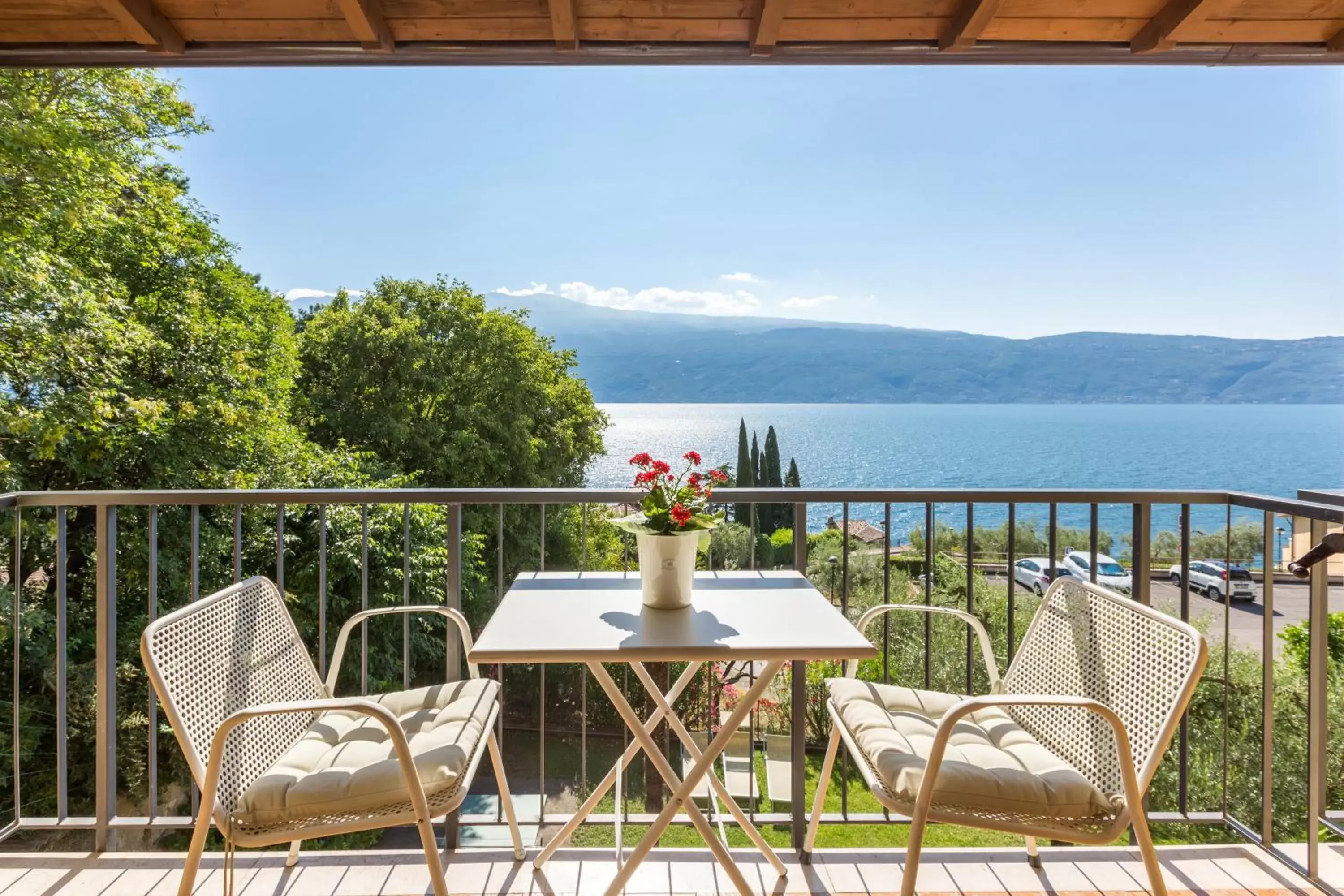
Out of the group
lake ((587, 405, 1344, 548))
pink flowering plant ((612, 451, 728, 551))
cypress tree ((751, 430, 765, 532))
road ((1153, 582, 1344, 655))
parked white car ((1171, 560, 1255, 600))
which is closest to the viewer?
pink flowering plant ((612, 451, 728, 551))

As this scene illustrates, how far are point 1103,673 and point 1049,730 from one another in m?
0.22

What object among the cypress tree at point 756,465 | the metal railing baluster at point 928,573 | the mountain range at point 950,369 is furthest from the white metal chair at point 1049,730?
the mountain range at point 950,369

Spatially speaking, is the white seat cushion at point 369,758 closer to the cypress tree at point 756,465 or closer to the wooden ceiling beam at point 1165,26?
the wooden ceiling beam at point 1165,26

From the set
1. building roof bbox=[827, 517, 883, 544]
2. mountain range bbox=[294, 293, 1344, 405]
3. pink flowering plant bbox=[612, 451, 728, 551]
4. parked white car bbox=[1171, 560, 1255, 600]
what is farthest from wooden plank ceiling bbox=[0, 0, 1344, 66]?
mountain range bbox=[294, 293, 1344, 405]

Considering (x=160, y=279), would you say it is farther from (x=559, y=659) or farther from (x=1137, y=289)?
(x=1137, y=289)

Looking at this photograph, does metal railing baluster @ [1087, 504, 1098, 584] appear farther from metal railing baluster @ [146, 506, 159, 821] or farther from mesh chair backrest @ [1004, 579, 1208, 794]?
metal railing baluster @ [146, 506, 159, 821]

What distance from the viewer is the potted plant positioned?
1805 millimetres

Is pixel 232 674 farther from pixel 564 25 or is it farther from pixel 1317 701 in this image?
pixel 1317 701

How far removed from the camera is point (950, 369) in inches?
1463

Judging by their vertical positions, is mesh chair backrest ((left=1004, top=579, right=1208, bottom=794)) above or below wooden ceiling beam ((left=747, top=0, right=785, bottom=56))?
below

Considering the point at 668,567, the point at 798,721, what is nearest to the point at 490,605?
the point at 798,721

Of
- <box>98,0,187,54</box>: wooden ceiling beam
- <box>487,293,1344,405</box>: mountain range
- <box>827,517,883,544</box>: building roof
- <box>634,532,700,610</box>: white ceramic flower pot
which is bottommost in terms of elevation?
<box>827,517,883,544</box>: building roof

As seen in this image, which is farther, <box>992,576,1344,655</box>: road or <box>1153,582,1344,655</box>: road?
<box>1153,582,1344,655</box>: road

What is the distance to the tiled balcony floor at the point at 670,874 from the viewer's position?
6.63 feet
